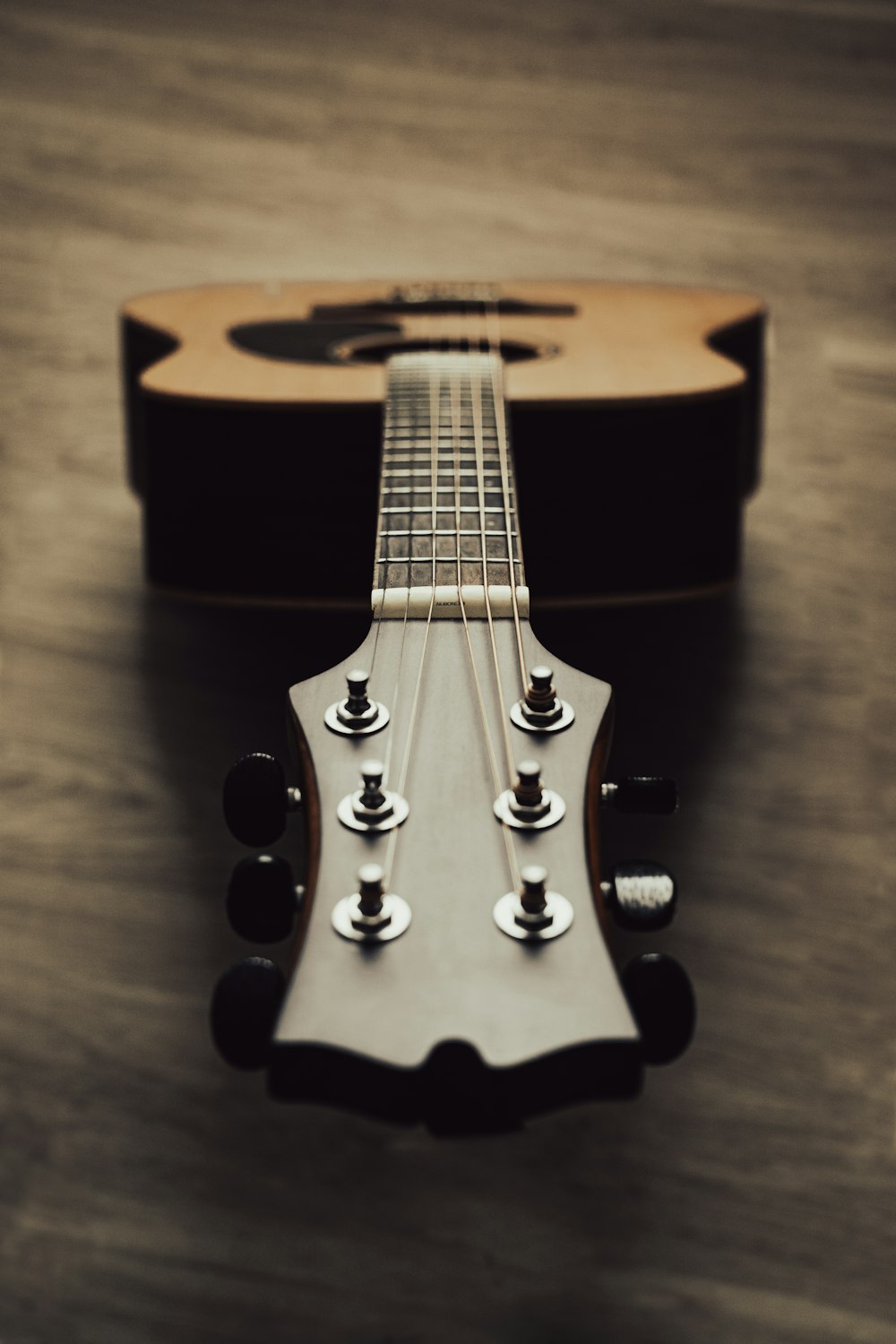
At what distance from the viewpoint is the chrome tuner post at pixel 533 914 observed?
386 mm

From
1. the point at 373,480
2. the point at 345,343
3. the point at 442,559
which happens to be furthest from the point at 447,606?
the point at 345,343

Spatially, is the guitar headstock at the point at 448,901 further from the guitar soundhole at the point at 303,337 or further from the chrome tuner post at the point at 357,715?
the guitar soundhole at the point at 303,337

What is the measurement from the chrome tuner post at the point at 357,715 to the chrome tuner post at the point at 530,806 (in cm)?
7

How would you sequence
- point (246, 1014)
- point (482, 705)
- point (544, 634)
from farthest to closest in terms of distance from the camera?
point (544, 634), point (482, 705), point (246, 1014)

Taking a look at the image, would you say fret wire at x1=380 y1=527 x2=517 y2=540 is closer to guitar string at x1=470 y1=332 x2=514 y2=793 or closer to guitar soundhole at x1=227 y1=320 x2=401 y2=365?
guitar string at x1=470 y1=332 x2=514 y2=793

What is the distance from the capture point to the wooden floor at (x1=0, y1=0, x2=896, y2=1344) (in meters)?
0.59

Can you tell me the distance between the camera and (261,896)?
1.38 feet

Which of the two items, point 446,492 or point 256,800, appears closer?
point 256,800

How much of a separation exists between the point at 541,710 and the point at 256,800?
12 cm

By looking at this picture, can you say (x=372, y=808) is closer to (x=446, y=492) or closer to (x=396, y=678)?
(x=396, y=678)

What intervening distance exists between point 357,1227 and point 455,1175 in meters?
0.06

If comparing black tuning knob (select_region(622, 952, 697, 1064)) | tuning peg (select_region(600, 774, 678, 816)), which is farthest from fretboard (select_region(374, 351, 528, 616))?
black tuning knob (select_region(622, 952, 697, 1064))

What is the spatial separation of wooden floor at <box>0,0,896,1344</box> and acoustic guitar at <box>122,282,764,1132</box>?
11cm

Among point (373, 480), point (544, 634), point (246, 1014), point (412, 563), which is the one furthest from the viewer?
point (544, 634)
